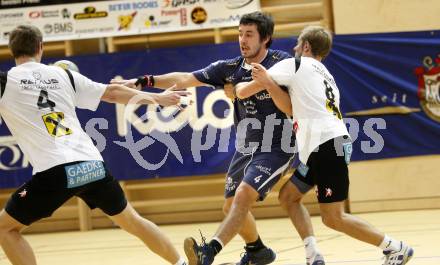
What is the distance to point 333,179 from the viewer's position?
5.50m

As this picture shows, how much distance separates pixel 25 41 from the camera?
523cm

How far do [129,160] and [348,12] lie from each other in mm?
3573

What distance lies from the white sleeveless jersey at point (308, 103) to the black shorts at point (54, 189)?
4.80ft

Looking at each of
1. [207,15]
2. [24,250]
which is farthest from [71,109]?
[207,15]

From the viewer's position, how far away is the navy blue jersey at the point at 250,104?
6.09m

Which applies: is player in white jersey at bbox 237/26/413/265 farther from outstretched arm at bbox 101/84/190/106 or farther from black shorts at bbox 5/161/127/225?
black shorts at bbox 5/161/127/225

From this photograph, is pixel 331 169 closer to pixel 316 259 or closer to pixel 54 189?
pixel 316 259

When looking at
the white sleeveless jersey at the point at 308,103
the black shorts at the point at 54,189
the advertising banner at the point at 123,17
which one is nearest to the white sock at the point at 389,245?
the white sleeveless jersey at the point at 308,103

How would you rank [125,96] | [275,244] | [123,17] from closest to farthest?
[125,96]
[275,244]
[123,17]

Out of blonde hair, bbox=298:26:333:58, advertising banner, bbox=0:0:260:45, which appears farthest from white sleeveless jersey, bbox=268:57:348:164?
advertising banner, bbox=0:0:260:45

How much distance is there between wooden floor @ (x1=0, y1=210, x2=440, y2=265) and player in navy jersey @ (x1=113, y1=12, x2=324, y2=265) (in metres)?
0.87

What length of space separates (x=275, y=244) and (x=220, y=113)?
8.91 feet

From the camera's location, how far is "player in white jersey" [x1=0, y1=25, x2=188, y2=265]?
16.7 ft

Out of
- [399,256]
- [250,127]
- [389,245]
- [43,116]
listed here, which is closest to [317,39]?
[250,127]
